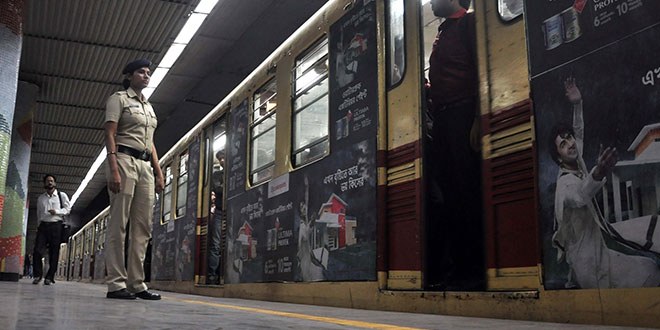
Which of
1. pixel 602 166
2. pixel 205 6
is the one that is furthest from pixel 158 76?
pixel 602 166

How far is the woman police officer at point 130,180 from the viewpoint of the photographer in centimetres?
411

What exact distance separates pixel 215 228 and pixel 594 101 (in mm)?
6192

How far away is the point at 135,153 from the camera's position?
4.29m

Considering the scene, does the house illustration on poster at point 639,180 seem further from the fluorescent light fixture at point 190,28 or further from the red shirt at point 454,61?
the fluorescent light fixture at point 190,28

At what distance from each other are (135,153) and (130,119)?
9.8 inches

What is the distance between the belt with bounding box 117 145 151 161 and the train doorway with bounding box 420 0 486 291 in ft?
6.82

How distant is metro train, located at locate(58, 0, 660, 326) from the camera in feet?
8.68

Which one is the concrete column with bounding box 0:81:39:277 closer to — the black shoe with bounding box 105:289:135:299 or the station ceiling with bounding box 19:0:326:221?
the station ceiling with bounding box 19:0:326:221

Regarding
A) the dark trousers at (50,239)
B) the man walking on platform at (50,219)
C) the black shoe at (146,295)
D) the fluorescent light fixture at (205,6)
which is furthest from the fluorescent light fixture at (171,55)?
the black shoe at (146,295)

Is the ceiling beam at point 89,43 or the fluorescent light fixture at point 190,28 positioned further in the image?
the ceiling beam at point 89,43

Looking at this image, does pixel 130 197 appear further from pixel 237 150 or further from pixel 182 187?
pixel 182 187

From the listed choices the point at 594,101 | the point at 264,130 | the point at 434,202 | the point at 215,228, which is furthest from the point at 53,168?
the point at 594,101

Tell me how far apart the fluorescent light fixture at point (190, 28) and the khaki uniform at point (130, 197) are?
14.0 ft

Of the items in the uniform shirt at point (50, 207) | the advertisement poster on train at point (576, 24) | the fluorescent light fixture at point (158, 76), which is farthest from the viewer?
the fluorescent light fixture at point (158, 76)
